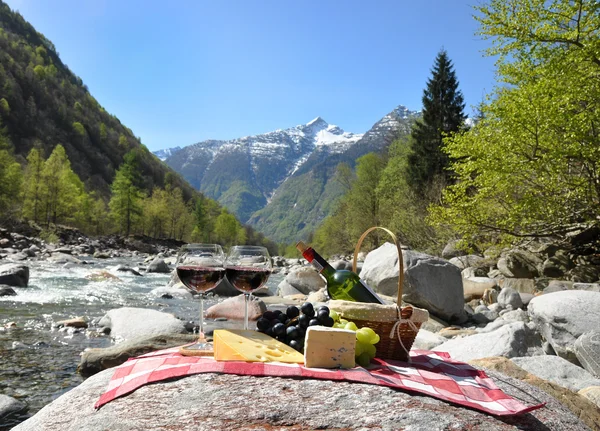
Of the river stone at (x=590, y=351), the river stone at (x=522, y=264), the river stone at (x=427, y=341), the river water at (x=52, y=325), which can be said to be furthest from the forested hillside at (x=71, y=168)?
the river stone at (x=590, y=351)

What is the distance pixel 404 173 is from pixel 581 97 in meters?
29.9

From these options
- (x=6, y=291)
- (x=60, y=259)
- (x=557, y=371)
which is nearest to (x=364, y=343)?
(x=557, y=371)

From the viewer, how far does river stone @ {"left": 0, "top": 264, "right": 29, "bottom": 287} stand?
1354cm

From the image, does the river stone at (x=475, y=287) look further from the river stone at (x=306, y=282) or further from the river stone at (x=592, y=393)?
the river stone at (x=592, y=393)

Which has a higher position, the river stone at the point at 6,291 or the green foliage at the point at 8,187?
the green foliage at the point at 8,187

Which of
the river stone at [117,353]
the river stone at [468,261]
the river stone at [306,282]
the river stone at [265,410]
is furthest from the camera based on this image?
the river stone at [468,261]

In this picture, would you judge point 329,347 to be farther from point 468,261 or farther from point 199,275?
point 468,261

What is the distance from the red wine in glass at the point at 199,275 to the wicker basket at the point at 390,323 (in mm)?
668

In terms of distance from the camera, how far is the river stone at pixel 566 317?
233 inches

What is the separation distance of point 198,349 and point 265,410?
1.92 ft

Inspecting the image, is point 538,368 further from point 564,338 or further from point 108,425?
point 108,425

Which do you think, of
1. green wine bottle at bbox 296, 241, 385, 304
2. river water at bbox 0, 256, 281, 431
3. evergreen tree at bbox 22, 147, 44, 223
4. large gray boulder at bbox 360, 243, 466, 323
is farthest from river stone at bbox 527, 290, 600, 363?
evergreen tree at bbox 22, 147, 44, 223

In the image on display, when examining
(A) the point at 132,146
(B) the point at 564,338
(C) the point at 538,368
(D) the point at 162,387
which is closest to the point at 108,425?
(D) the point at 162,387

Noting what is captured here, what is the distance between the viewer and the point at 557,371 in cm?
415
